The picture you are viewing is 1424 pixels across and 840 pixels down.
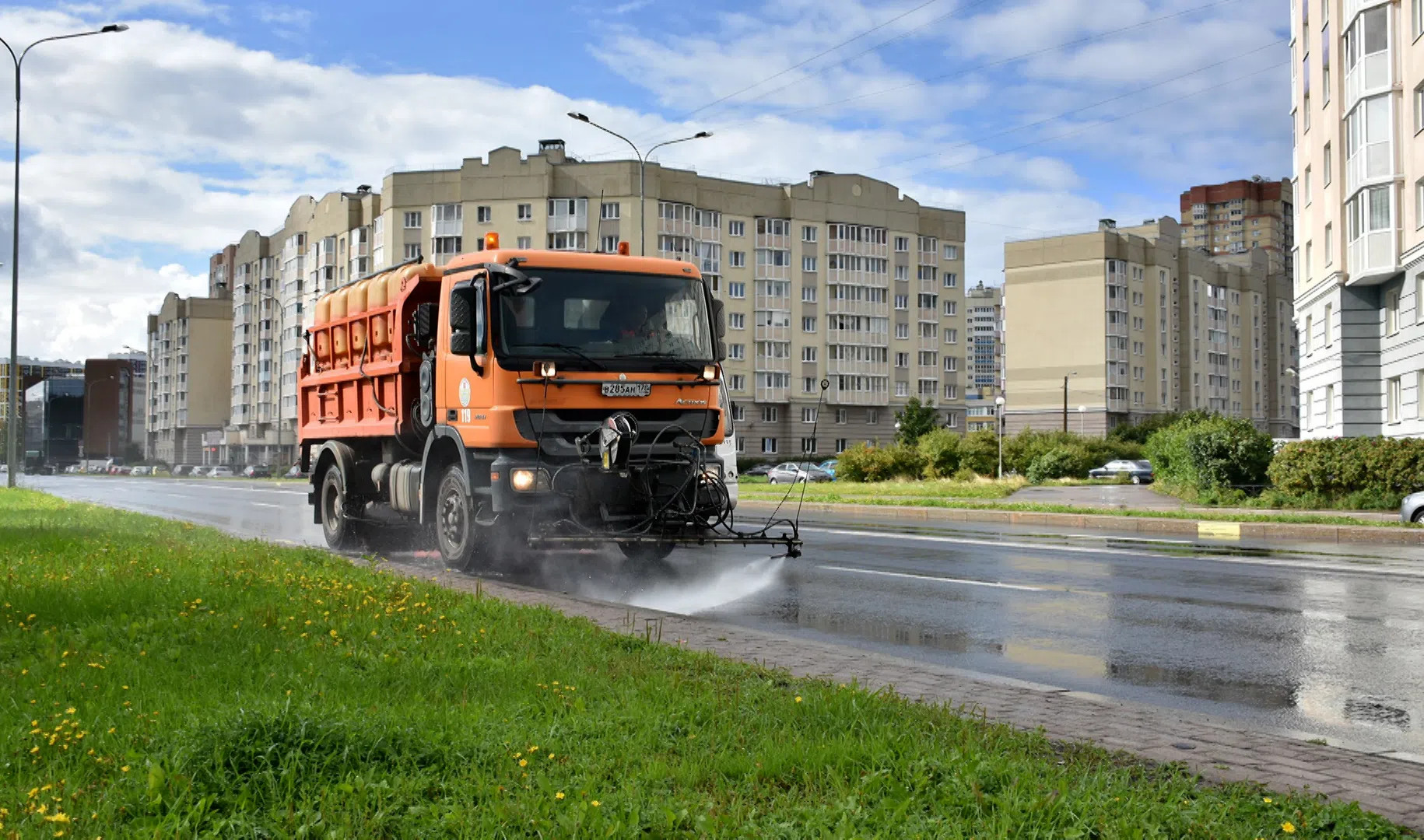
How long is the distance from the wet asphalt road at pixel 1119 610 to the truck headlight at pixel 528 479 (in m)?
1.15

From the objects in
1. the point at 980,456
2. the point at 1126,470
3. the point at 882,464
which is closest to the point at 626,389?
the point at 882,464

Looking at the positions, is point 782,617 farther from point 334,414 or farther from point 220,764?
point 334,414

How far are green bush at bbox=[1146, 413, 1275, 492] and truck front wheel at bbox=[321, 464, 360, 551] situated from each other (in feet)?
68.7

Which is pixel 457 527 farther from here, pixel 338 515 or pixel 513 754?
pixel 513 754

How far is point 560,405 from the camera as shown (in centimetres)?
1176

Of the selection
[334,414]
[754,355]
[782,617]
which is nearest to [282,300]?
[754,355]

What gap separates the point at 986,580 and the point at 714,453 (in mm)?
2958

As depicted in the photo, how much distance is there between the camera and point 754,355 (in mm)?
94688

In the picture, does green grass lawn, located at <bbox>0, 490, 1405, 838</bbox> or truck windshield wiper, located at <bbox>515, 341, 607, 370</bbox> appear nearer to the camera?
green grass lawn, located at <bbox>0, 490, 1405, 838</bbox>

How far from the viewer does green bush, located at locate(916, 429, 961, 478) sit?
41750 mm

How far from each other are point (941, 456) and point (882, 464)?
77.9 inches

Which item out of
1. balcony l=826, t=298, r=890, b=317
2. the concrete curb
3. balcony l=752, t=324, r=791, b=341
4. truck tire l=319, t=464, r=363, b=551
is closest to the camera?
truck tire l=319, t=464, r=363, b=551

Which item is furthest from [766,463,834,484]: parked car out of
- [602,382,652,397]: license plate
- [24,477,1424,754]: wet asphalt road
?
[602,382,652,397]: license plate

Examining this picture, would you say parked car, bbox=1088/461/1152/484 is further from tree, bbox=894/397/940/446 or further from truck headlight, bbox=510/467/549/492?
truck headlight, bbox=510/467/549/492
